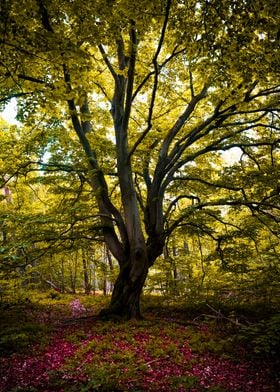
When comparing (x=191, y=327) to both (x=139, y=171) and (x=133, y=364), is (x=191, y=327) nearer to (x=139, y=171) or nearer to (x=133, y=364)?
(x=133, y=364)

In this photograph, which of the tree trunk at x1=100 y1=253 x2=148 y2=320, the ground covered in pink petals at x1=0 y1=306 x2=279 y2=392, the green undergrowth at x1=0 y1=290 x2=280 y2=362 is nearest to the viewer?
the ground covered in pink petals at x1=0 y1=306 x2=279 y2=392

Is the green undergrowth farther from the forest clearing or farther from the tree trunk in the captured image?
the tree trunk

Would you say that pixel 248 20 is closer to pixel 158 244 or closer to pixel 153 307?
pixel 158 244

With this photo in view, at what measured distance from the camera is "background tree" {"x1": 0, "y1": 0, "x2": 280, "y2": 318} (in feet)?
14.0

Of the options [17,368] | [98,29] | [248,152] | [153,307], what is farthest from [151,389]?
[248,152]

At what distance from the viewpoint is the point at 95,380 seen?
15.1 ft

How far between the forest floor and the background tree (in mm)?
1526

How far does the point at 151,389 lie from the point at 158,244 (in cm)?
510

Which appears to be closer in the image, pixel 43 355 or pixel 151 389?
pixel 151 389

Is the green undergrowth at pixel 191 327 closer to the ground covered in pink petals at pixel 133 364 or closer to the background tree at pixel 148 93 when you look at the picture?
the ground covered in pink petals at pixel 133 364

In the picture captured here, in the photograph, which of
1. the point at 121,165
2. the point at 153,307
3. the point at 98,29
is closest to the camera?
the point at 98,29

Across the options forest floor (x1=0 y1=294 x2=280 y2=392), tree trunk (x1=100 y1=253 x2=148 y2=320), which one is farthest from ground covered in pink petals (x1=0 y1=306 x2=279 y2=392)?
tree trunk (x1=100 y1=253 x2=148 y2=320)

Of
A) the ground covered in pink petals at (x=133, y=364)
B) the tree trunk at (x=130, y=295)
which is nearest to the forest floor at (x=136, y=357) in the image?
the ground covered in pink petals at (x=133, y=364)

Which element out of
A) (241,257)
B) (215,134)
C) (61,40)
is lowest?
(241,257)
